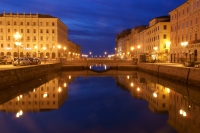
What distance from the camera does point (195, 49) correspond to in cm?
4166

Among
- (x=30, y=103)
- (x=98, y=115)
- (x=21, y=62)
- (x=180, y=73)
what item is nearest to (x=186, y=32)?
(x=180, y=73)

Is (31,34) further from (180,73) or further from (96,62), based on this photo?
(180,73)

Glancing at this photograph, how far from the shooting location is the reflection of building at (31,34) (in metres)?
88.4

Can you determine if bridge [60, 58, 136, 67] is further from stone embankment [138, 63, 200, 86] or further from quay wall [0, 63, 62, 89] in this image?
quay wall [0, 63, 62, 89]

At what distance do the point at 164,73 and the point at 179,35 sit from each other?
1798cm

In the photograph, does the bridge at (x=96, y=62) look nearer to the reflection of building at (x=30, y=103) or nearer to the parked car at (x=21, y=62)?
the parked car at (x=21, y=62)

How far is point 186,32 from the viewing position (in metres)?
48.5

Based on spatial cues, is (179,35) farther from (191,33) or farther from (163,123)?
(163,123)

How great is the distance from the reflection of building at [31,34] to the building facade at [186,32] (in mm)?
51273

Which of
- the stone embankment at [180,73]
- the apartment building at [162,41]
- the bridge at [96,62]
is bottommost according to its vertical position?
the stone embankment at [180,73]

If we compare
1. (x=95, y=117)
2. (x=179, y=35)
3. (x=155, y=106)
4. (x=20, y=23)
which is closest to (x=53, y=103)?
(x=95, y=117)

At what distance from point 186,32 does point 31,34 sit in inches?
2557

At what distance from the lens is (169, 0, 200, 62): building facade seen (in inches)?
1669

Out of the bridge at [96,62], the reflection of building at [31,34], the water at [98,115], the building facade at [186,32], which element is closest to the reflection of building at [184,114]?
the water at [98,115]
